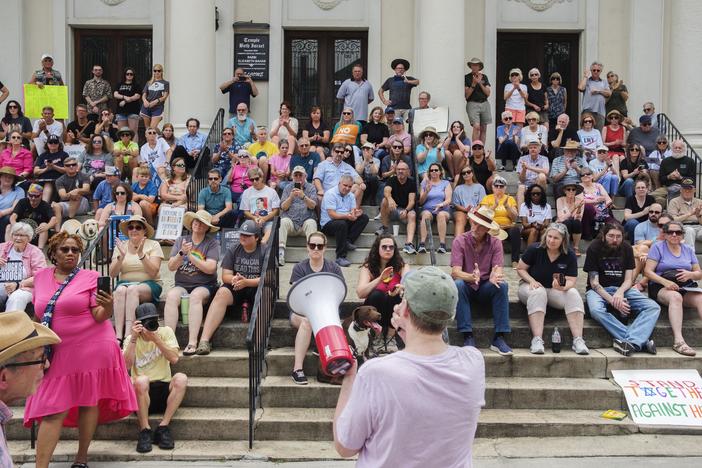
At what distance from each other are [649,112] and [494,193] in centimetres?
480

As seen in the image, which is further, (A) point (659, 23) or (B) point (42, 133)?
(A) point (659, 23)

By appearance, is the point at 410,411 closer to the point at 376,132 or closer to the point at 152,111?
the point at 376,132

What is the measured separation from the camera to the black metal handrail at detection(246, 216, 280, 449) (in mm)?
7992

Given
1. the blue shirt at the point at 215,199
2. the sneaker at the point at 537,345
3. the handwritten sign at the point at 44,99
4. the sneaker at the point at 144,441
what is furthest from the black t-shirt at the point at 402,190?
the handwritten sign at the point at 44,99

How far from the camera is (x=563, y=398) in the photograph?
8789mm

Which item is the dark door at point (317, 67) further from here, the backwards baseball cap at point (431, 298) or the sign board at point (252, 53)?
the backwards baseball cap at point (431, 298)

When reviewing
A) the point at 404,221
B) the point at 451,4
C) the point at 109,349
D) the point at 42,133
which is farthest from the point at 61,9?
the point at 109,349

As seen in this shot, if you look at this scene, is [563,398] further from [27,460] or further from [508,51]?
[508,51]

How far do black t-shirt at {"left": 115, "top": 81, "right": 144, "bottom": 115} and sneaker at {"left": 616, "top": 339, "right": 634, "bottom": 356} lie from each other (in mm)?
11051

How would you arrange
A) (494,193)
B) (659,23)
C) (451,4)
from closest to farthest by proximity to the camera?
(494,193)
(451,4)
(659,23)

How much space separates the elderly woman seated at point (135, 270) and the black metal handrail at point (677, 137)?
9.12 metres

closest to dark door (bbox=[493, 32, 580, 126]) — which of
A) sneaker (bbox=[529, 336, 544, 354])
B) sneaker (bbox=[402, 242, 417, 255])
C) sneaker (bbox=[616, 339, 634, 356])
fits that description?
sneaker (bbox=[402, 242, 417, 255])

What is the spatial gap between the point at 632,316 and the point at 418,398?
6952mm

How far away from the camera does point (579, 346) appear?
9.33 m
